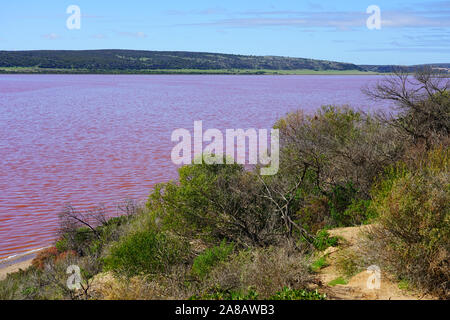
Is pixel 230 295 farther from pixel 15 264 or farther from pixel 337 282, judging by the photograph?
pixel 15 264

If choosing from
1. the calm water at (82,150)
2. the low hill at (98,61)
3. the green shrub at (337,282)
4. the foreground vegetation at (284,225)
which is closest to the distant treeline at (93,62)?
the low hill at (98,61)

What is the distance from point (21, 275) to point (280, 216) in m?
7.48

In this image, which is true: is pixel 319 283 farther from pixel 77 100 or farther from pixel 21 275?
pixel 77 100

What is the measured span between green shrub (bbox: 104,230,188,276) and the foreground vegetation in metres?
0.03

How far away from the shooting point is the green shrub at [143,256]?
1055 centimetres

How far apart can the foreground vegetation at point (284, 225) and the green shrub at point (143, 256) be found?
30 millimetres

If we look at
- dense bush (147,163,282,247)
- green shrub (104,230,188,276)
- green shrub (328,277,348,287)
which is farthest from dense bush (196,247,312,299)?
dense bush (147,163,282,247)

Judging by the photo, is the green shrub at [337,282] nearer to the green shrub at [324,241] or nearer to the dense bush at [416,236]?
the dense bush at [416,236]

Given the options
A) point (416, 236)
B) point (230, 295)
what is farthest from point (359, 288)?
point (230, 295)

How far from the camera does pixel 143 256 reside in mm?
10609

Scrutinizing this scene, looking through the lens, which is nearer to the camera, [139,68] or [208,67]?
[139,68]
